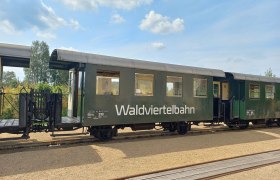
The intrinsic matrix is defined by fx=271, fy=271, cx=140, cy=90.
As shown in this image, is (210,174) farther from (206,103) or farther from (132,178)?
(206,103)

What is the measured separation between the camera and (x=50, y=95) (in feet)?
32.8

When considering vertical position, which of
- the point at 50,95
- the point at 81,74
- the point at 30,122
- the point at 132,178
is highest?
the point at 81,74

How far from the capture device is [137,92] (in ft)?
38.7

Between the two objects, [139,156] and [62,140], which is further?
[62,140]

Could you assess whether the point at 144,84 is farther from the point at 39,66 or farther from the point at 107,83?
the point at 39,66

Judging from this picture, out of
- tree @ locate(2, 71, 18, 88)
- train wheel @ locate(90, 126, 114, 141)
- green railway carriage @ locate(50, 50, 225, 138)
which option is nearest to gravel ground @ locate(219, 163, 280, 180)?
green railway carriage @ locate(50, 50, 225, 138)

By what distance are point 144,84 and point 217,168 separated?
5.74 meters

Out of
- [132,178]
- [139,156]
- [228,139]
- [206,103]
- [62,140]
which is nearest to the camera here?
[132,178]

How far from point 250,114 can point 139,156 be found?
10589mm

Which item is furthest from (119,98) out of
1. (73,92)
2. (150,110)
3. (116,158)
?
(116,158)

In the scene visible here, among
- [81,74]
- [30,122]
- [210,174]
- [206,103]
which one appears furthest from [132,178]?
[206,103]

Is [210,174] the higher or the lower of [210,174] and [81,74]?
the lower

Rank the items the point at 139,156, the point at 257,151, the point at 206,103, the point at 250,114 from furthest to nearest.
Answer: the point at 250,114 < the point at 206,103 < the point at 257,151 < the point at 139,156

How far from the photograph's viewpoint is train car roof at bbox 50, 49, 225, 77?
10273 mm
